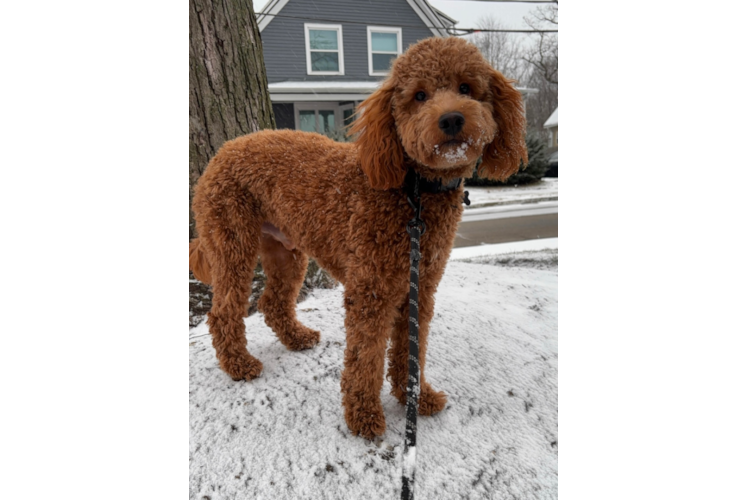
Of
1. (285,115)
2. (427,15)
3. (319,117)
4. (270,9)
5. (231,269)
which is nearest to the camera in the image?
(231,269)

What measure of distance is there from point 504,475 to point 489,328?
3.92 feet

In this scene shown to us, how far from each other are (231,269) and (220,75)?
156 centimetres

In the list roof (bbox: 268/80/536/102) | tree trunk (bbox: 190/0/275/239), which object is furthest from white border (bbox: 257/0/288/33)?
roof (bbox: 268/80/536/102)

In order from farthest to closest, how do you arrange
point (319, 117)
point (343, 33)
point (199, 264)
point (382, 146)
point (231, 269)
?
point (319, 117)
point (343, 33)
point (199, 264)
point (231, 269)
point (382, 146)

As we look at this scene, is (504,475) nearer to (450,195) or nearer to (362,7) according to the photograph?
(450,195)

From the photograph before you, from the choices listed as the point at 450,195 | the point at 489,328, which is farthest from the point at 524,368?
the point at 450,195

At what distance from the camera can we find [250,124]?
2975 millimetres

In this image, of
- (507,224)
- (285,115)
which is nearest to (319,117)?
(285,115)

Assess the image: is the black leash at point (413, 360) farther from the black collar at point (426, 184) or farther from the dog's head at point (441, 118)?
the dog's head at point (441, 118)

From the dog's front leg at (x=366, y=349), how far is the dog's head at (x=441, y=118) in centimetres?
47

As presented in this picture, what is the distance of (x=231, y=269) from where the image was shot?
214cm

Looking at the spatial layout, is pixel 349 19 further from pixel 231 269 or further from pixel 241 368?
pixel 241 368

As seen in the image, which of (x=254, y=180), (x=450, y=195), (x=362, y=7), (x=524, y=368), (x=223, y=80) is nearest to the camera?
(x=450, y=195)

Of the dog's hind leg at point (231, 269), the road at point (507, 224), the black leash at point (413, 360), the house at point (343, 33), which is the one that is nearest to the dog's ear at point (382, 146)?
the black leash at point (413, 360)
